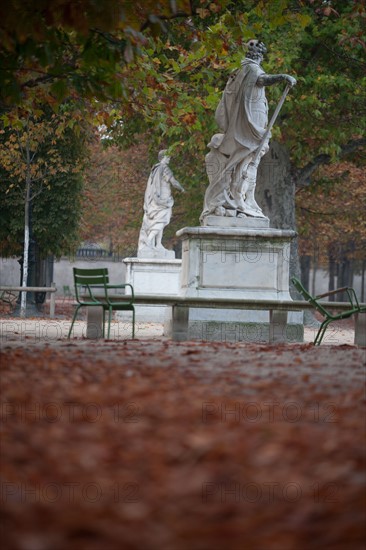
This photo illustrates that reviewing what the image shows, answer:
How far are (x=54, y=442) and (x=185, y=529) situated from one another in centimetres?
158

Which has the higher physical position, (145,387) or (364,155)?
(364,155)

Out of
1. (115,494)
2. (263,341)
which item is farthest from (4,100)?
(115,494)

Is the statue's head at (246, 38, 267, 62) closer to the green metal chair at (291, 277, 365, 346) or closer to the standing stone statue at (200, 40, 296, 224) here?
the standing stone statue at (200, 40, 296, 224)

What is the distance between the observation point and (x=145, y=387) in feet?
23.1

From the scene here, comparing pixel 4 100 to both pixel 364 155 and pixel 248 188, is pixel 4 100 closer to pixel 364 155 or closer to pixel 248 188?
pixel 248 188

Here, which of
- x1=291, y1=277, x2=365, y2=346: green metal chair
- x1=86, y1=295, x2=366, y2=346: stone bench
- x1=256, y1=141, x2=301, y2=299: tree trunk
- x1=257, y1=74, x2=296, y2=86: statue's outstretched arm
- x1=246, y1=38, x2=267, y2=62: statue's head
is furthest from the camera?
x1=256, y1=141, x2=301, y2=299: tree trunk

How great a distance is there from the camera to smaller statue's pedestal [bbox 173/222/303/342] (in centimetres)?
1510

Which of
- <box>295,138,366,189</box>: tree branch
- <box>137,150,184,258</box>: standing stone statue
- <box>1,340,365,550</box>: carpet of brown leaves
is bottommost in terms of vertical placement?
<box>1,340,365,550</box>: carpet of brown leaves

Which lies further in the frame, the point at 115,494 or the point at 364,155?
the point at 364,155

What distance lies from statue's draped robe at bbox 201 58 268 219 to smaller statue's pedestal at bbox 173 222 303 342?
2.17ft

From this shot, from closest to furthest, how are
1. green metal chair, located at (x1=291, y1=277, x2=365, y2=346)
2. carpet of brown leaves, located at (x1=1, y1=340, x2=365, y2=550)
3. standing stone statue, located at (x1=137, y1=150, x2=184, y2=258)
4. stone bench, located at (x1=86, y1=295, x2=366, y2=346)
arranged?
carpet of brown leaves, located at (x1=1, y1=340, x2=365, y2=550) < green metal chair, located at (x1=291, y1=277, x2=365, y2=346) < stone bench, located at (x1=86, y1=295, x2=366, y2=346) < standing stone statue, located at (x1=137, y1=150, x2=184, y2=258)

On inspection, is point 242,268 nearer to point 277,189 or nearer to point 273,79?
point 273,79

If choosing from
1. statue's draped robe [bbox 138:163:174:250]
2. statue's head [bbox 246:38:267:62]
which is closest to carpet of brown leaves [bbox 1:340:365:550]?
statue's head [bbox 246:38:267:62]

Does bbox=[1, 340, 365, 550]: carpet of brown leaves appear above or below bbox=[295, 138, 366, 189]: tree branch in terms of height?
below
